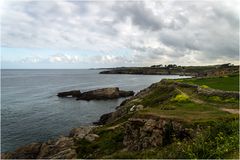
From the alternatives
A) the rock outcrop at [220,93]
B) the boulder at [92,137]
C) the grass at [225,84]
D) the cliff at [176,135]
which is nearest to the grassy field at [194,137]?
the cliff at [176,135]

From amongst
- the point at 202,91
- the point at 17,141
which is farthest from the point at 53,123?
the point at 202,91

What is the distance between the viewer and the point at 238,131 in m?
16.7

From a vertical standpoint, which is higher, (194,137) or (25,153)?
(194,137)

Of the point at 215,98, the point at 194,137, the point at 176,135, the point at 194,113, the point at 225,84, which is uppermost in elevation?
the point at 225,84

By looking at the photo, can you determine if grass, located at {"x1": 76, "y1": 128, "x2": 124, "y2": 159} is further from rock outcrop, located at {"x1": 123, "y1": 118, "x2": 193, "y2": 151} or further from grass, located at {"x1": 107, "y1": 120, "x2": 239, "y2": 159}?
grass, located at {"x1": 107, "y1": 120, "x2": 239, "y2": 159}

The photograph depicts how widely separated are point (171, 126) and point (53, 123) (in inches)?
1389

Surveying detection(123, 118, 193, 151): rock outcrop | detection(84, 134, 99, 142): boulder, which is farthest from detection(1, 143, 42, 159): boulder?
detection(123, 118, 193, 151): rock outcrop

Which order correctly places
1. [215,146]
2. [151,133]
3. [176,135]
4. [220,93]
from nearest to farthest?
[215,146], [176,135], [151,133], [220,93]

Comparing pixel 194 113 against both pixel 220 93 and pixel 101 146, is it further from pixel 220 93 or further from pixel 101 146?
pixel 101 146

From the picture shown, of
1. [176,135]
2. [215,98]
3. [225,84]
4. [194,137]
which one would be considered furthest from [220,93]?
[194,137]

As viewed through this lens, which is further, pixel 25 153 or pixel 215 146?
pixel 25 153

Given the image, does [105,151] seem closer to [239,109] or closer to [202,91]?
[239,109]

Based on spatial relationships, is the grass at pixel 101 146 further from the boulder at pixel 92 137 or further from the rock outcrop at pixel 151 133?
the rock outcrop at pixel 151 133

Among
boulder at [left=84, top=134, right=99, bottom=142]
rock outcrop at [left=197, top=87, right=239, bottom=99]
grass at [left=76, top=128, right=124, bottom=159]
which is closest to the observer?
grass at [left=76, top=128, right=124, bottom=159]
